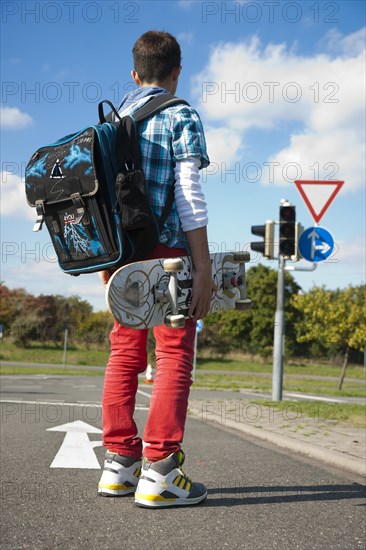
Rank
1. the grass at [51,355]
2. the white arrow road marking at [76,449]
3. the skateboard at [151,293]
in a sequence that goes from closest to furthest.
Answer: the skateboard at [151,293]
the white arrow road marking at [76,449]
the grass at [51,355]

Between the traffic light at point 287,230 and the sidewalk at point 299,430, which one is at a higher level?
the traffic light at point 287,230

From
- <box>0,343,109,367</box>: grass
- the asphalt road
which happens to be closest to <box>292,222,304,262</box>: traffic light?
the asphalt road

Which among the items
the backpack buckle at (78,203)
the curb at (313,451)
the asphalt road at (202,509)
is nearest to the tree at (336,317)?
the curb at (313,451)

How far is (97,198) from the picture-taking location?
9.15 ft

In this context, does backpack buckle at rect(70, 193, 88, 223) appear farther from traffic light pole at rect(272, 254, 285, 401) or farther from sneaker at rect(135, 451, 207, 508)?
traffic light pole at rect(272, 254, 285, 401)

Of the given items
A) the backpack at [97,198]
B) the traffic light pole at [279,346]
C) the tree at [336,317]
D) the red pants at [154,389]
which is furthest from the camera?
the tree at [336,317]

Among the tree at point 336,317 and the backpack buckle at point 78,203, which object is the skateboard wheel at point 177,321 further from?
the tree at point 336,317

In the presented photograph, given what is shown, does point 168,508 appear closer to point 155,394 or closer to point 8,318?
point 155,394

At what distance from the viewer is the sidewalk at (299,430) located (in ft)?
15.4

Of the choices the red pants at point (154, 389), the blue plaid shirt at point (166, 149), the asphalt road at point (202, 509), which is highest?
the blue plaid shirt at point (166, 149)

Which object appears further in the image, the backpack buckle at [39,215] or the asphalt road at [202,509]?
the backpack buckle at [39,215]

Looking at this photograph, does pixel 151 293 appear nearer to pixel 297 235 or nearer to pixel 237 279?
pixel 237 279

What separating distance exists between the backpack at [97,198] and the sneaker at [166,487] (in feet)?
3.01

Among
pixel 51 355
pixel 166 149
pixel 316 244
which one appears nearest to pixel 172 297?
pixel 166 149
